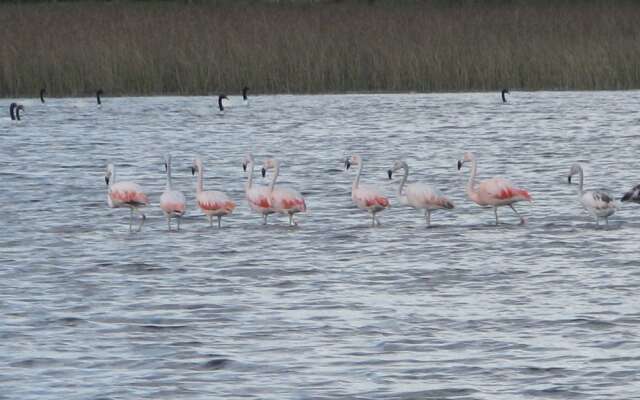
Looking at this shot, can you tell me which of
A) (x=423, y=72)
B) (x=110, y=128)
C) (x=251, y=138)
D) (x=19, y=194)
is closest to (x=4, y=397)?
(x=19, y=194)

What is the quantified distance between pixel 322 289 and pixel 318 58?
1752 cm

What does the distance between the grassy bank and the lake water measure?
614cm

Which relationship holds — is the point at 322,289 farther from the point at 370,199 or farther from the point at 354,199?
the point at 354,199

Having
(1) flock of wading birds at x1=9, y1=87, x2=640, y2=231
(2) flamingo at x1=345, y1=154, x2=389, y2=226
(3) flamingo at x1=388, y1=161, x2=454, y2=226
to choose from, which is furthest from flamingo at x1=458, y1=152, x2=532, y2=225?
(2) flamingo at x1=345, y1=154, x2=389, y2=226

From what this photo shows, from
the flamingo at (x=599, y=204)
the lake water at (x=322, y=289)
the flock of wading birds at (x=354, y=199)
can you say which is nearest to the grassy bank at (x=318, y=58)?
the lake water at (x=322, y=289)

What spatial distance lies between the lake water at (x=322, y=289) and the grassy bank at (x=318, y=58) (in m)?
6.14

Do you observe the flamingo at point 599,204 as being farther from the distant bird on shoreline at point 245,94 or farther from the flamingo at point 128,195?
the distant bird on shoreline at point 245,94

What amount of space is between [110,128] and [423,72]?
5.41m

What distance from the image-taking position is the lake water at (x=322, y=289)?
25.4ft

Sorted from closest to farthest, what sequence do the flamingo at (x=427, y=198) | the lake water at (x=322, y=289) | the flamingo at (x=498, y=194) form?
the lake water at (x=322, y=289)
the flamingo at (x=427, y=198)
the flamingo at (x=498, y=194)

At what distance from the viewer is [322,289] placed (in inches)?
407

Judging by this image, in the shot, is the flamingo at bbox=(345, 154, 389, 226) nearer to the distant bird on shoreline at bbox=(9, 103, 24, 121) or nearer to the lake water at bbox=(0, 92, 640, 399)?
the lake water at bbox=(0, 92, 640, 399)

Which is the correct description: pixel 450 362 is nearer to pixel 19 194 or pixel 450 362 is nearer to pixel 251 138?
pixel 19 194

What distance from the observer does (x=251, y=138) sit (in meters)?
24.0
